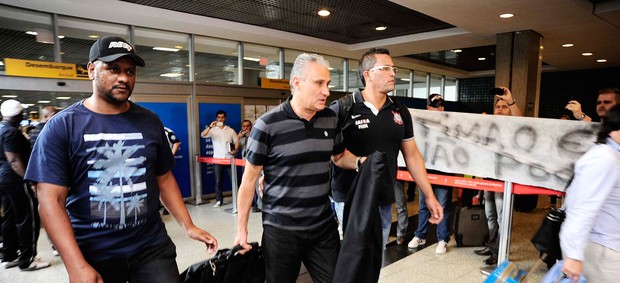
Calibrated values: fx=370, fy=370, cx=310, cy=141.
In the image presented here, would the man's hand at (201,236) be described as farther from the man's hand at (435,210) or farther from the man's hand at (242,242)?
the man's hand at (435,210)

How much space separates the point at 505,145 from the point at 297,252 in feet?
7.95

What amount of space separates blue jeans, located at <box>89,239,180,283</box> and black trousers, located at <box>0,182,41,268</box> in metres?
2.94

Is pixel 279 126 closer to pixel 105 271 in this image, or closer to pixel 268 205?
pixel 268 205

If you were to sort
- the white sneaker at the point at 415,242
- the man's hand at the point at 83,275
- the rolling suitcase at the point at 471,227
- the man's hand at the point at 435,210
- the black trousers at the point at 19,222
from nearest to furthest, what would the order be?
the man's hand at the point at 83,275 → the man's hand at the point at 435,210 → the black trousers at the point at 19,222 → the rolling suitcase at the point at 471,227 → the white sneaker at the point at 415,242

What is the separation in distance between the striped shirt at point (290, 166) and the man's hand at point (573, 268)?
1.14 meters

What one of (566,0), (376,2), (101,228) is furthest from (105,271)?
(566,0)

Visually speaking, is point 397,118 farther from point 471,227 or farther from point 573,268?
point 471,227

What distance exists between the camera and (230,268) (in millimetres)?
1790

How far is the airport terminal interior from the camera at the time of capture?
458cm

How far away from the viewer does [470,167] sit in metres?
3.63

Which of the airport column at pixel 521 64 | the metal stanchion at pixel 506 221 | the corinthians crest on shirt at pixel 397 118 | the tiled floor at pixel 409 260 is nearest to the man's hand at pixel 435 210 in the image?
the corinthians crest on shirt at pixel 397 118

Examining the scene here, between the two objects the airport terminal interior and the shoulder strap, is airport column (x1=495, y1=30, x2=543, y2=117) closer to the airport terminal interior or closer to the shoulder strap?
the airport terminal interior

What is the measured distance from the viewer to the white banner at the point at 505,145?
3051mm

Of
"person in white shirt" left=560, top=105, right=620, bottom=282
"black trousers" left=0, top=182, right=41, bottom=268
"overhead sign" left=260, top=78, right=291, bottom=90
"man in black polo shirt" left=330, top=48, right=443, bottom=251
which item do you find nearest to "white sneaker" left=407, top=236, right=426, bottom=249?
"man in black polo shirt" left=330, top=48, right=443, bottom=251
